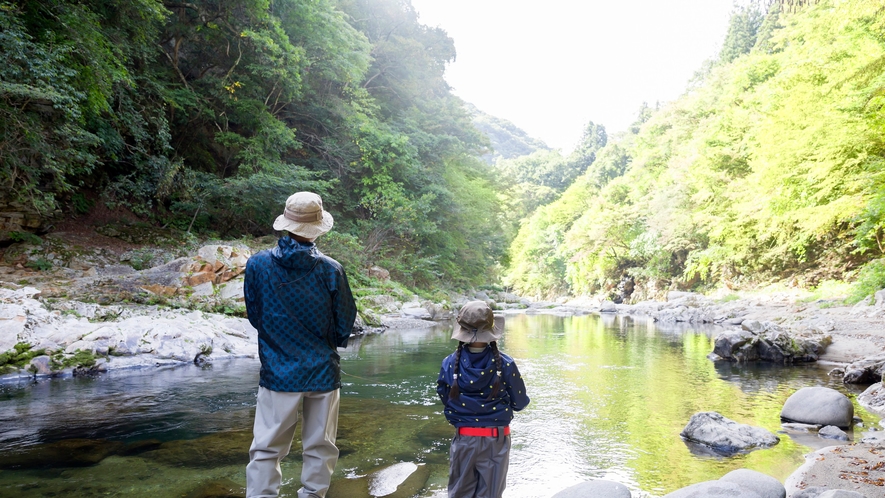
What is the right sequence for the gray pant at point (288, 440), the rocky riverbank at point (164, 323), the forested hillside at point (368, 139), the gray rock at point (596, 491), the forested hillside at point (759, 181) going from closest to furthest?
the gray pant at point (288, 440) < the gray rock at point (596, 491) < the rocky riverbank at point (164, 323) < the forested hillside at point (368, 139) < the forested hillside at point (759, 181)

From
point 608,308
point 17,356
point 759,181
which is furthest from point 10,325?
point 608,308

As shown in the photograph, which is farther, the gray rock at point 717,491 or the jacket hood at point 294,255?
the gray rock at point 717,491

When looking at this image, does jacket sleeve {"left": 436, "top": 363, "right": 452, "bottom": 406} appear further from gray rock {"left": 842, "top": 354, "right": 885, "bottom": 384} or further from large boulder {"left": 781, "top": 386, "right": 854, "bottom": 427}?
gray rock {"left": 842, "top": 354, "right": 885, "bottom": 384}

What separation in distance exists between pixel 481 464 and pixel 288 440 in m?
0.98

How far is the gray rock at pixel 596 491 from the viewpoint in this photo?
9.93 ft

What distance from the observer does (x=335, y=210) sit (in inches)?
769

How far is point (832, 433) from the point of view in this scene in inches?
183

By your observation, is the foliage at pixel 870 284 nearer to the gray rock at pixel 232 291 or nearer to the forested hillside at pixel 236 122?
the forested hillside at pixel 236 122

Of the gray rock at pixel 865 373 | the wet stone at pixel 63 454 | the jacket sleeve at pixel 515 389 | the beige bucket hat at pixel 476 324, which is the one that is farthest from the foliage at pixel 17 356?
the gray rock at pixel 865 373

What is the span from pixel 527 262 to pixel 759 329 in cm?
4457

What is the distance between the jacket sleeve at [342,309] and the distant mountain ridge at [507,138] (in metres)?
123

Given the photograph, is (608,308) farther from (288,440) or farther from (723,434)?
(288,440)

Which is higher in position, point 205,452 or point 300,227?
point 300,227

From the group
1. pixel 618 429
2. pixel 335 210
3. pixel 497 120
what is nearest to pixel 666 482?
pixel 618 429
